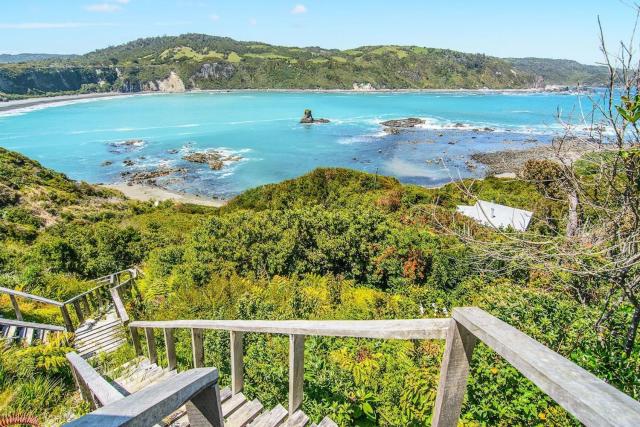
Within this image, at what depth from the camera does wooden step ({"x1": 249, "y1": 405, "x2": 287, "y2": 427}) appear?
124 inches

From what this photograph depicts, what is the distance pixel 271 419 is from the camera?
3199 millimetres

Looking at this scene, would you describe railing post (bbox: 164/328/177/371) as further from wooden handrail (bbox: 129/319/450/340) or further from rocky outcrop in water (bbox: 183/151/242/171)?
rocky outcrop in water (bbox: 183/151/242/171)

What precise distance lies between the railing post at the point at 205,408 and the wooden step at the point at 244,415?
2071mm

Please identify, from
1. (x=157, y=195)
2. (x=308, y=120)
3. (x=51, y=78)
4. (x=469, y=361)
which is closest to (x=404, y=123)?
(x=308, y=120)

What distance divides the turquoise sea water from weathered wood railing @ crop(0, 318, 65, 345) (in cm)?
2917

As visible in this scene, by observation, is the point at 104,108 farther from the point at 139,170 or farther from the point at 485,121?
the point at 485,121

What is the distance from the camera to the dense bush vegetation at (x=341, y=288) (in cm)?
398

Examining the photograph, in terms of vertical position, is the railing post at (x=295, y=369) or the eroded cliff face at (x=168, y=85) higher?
the eroded cliff face at (x=168, y=85)

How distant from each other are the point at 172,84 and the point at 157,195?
16620 cm

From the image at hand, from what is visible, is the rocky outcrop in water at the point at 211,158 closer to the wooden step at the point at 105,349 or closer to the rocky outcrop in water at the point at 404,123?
the rocky outcrop in water at the point at 404,123

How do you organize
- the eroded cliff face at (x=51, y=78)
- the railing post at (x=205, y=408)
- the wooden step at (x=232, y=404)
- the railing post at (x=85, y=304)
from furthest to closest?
1. the eroded cliff face at (x=51, y=78)
2. the railing post at (x=85, y=304)
3. the wooden step at (x=232, y=404)
4. the railing post at (x=205, y=408)

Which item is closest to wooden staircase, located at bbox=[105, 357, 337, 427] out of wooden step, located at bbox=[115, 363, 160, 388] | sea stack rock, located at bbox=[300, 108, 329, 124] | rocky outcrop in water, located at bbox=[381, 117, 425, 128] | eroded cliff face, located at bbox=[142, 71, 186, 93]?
wooden step, located at bbox=[115, 363, 160, 388]

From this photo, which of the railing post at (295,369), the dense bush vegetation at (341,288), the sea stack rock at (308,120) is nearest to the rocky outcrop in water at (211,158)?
the dense bush vegetation at (341,288)

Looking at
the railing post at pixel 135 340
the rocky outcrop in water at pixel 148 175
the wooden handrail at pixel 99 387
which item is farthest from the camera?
the rocky outcrop in water at pixel 148 175
